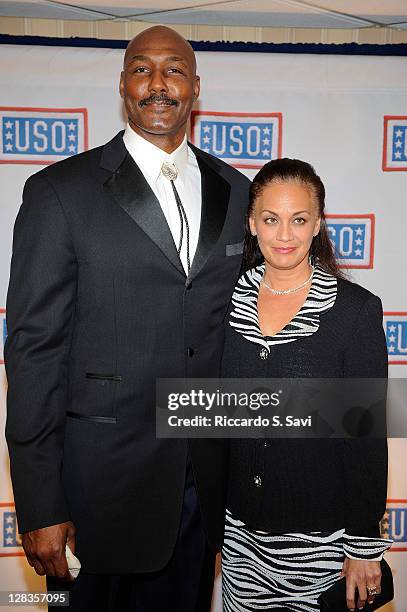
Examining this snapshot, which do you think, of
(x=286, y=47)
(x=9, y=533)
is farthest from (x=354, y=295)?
(x=9, y=533)

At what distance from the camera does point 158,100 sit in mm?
1591

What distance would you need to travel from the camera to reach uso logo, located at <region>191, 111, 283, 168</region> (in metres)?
2.37

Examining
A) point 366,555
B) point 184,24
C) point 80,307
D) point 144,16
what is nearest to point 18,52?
point 144,16

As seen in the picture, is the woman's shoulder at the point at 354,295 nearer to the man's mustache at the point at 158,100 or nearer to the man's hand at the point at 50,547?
the man's mustache at the point at 158,100

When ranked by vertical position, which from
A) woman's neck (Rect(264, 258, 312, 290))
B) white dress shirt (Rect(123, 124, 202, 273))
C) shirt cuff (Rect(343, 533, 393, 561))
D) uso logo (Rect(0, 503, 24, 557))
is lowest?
uso logo (Rect(0, 503, 24, 557))

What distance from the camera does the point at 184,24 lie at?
242cm

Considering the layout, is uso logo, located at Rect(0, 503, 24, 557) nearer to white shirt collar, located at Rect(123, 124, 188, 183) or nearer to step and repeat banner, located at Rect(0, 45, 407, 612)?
step and repeat banner, located at Rect(0, 45, 407, 612)

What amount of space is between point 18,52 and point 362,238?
Answer: 142 cm

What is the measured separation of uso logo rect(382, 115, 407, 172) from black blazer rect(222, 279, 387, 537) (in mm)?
955

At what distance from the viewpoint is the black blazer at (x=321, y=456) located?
1563 mm

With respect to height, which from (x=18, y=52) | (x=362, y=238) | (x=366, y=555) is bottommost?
(x=366, y=555)

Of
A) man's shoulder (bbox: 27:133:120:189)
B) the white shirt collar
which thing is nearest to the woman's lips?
the white shirt collar

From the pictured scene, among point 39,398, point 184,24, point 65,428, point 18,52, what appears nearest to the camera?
point 39,398

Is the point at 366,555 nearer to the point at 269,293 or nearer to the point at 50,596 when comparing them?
the point at 269,293
